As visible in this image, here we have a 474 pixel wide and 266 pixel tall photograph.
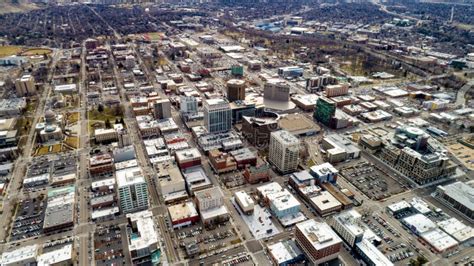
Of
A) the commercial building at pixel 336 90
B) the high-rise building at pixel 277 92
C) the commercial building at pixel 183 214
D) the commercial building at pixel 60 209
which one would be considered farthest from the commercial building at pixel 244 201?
the commercial building at pixel 336 90

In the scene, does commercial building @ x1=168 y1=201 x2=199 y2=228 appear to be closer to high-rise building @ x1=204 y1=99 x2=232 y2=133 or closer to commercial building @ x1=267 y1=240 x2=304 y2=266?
commercial building @ x1=267 y1=240 x2=304 y2=266

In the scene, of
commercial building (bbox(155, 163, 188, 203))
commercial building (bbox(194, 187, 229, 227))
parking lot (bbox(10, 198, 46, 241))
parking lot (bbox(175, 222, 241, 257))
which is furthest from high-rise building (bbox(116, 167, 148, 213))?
parking lot (bbox(10, 198, 46, 241))

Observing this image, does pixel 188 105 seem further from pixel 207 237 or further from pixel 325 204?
pixel 325 204

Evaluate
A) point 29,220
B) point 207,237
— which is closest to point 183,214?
point 207,237

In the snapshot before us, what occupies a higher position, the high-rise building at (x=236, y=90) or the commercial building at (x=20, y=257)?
the high-rise building at (x=236, y=90)

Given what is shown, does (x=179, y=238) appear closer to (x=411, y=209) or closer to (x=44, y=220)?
(x=44, y=220)

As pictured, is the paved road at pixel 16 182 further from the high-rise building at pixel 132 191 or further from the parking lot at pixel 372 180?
the parking lot at pixel 372 180
